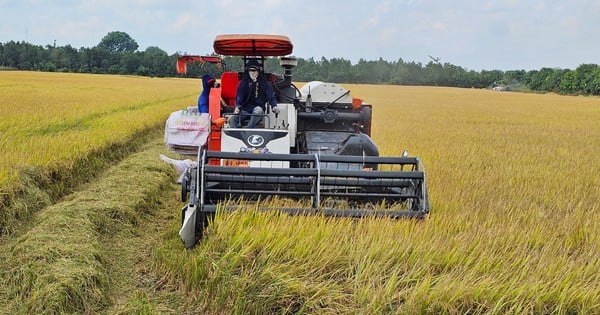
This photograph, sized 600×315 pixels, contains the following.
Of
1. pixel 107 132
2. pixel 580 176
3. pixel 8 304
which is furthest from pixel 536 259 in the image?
pixel 107 132

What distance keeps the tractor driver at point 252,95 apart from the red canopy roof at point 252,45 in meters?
0.27

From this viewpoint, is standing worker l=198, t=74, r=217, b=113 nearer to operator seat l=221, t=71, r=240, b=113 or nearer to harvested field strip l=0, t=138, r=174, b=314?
operator seat l=221, t=71, r=240, b=113

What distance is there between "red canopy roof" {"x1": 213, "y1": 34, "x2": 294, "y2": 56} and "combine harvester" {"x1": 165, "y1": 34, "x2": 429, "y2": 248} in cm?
1

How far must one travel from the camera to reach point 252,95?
255 inches

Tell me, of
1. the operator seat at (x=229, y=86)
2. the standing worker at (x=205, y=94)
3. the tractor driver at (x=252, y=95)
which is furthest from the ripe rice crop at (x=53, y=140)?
the tractor driver at (x=252, y=95)

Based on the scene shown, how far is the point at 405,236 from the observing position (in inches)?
158

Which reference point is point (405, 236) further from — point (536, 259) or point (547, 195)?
point (547, 195)

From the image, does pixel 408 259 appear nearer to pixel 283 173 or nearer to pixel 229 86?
pixel 283 173

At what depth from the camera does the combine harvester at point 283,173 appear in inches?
177

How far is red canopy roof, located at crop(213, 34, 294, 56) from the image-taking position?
549 centimetres

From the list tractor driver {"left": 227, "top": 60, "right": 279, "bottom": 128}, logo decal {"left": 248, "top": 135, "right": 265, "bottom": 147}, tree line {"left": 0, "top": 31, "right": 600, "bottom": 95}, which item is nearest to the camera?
logo decal {"left": 248, "top": 135, "right": 265, "bottom": 147}

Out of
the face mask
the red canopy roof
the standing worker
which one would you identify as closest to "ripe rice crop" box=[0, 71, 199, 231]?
the standing worker

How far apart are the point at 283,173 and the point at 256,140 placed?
1.13 metres

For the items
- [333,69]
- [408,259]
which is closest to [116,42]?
[333,69]
